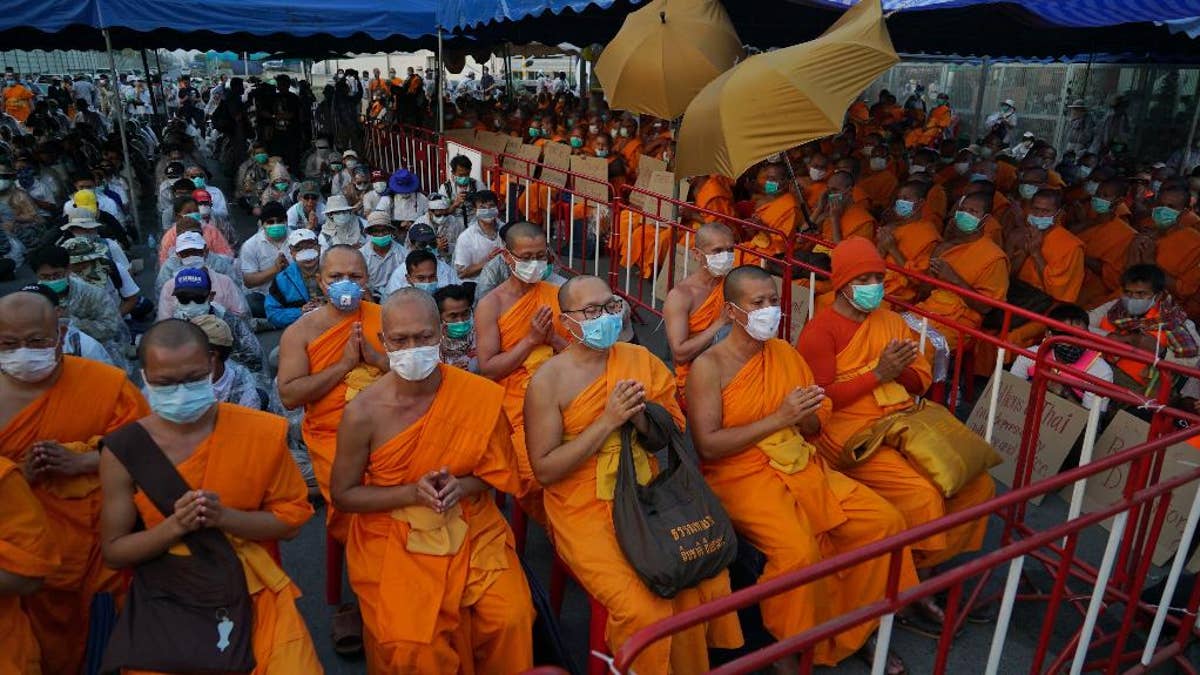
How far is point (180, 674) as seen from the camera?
2.44 m

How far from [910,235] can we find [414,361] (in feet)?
17.7

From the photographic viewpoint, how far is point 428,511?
2.95 m

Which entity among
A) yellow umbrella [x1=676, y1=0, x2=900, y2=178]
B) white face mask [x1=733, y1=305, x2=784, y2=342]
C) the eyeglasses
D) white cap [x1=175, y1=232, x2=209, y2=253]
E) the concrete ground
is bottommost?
the concrete ground

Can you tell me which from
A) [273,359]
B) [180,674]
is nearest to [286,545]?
[273,359]

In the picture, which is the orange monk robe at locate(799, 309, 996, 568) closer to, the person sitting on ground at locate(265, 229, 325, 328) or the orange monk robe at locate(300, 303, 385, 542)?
the orange monk robe at locate(300, 303, 385, 542)

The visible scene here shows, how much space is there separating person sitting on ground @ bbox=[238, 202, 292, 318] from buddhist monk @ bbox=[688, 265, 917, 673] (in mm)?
5240

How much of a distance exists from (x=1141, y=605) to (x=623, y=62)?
499cm

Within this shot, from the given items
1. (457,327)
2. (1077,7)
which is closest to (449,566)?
(457,327)

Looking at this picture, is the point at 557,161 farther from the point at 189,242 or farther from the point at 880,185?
the point at 189,242

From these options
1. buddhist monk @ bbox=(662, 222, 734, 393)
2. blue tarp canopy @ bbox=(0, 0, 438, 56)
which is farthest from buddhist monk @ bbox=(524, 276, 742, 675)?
blue tarp canopy @ bbox=(0, 0, 438, 56)

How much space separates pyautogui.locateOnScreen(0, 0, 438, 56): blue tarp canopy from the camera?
31.2ft

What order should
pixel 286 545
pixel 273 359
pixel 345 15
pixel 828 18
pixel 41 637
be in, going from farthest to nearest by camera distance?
1. pixel 345 15
2. pixel 828 18
3. pixel 273 359
4. pixel 286 545
5. pixel 41 637

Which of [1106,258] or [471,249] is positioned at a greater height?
[471,249]

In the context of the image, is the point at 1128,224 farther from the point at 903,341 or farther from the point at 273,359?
the point at 273,359
